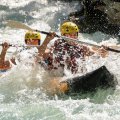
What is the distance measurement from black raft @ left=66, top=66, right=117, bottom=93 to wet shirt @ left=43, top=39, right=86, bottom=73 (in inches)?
27.2

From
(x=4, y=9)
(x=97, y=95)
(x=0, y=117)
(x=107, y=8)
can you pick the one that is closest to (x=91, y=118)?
(x=97, y=95)

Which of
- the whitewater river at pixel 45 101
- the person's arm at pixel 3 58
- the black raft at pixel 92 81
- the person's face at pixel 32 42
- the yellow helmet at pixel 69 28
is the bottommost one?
the whitewater river at pixel 45 101

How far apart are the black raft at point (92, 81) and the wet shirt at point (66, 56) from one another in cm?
69

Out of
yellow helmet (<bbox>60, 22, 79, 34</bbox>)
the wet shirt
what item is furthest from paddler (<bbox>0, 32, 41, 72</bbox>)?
yellow helmet (<bbox>60, 22, 79, 34</bbox>)

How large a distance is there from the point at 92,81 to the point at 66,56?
44.0 inches

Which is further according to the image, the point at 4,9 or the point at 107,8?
the point at 4,9

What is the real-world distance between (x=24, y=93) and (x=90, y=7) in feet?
23.6

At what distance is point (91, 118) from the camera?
7164mm

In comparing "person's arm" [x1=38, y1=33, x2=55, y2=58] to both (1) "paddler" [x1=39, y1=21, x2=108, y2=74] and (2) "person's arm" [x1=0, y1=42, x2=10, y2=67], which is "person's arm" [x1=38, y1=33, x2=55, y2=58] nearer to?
(1) "paddler" [x1=39, y1=21, x2=108, y2=74]

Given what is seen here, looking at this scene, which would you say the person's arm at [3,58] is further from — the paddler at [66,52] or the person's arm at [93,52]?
the person's arm at [93,52]

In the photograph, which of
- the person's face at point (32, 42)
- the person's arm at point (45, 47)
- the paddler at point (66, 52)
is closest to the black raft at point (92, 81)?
the paddler at point (66, 52)

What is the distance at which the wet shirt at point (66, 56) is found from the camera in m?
8.65

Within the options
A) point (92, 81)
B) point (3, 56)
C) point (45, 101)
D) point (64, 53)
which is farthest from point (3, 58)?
point (92, 81)

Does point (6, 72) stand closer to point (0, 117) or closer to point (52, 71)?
point (52, 71)
